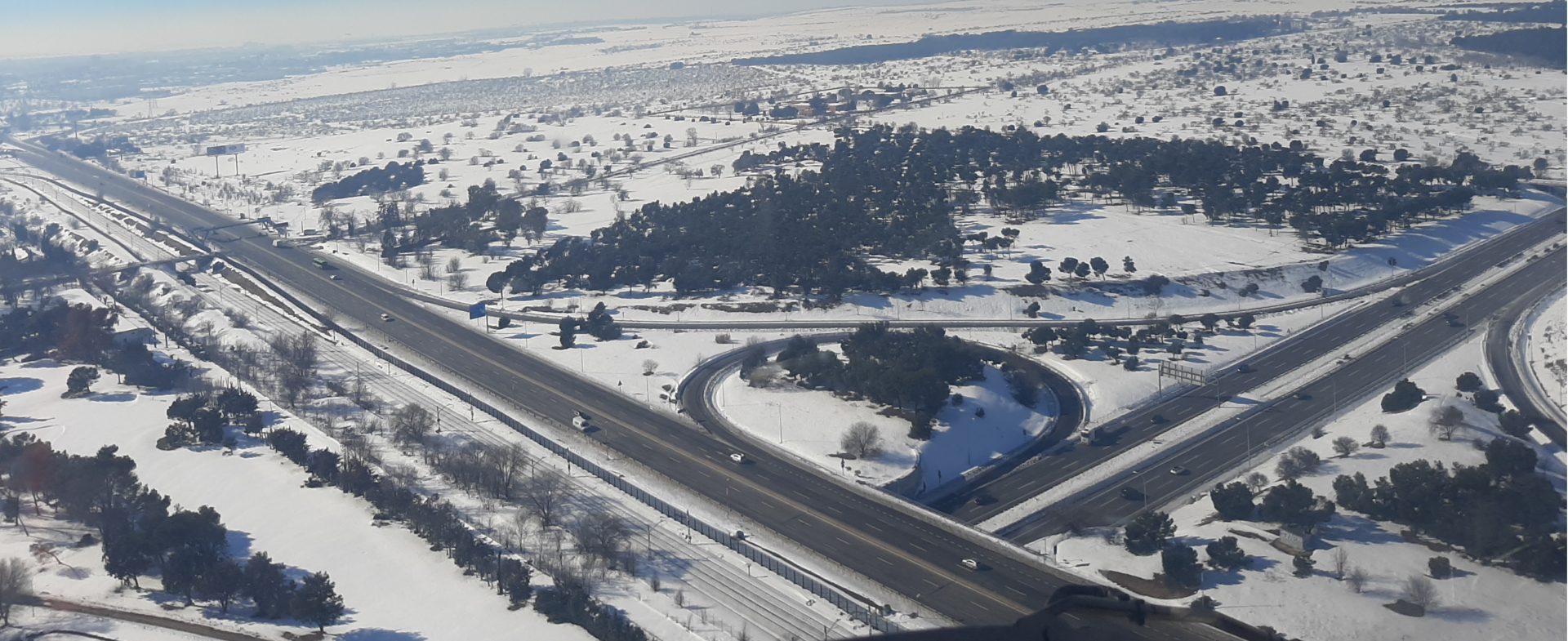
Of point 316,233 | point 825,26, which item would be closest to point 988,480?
point 316,233

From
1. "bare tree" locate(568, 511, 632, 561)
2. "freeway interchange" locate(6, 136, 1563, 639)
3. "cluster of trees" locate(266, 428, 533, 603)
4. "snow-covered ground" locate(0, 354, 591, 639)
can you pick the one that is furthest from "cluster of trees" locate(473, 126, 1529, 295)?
"bare tree" locate(568, 511, 632, 561)

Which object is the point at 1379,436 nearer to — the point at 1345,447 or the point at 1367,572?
the point at 1345,447

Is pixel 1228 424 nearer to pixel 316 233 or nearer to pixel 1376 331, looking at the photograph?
pixel 1376 331

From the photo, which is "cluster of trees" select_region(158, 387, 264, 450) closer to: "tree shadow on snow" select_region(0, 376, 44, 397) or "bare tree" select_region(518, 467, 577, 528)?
"tree shadow on snow" select_region(0, 376, 44, 397)

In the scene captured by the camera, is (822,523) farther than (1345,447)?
No

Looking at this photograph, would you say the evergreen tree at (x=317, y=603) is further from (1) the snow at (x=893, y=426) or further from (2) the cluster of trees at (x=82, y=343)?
(2) the cluster of trees at (x=82, y=343)

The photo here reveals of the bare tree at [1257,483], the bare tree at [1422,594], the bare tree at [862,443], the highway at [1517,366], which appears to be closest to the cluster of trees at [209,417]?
the bare tree at [862,443]

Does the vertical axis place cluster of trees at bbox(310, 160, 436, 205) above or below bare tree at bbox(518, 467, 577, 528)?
above

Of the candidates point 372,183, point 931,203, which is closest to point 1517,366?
point 931,203
